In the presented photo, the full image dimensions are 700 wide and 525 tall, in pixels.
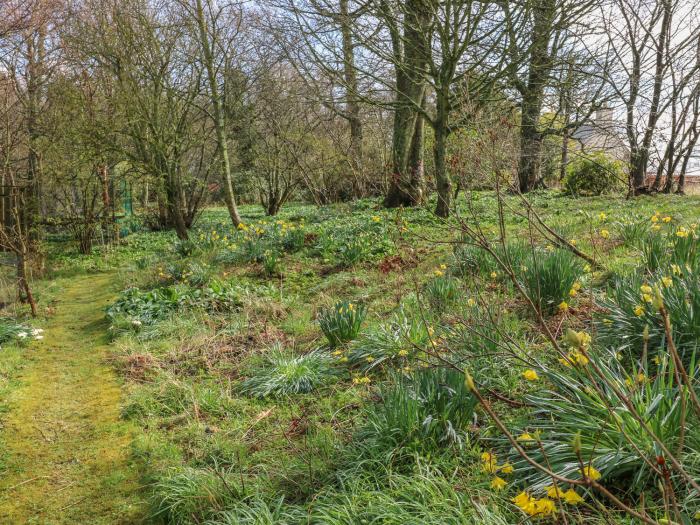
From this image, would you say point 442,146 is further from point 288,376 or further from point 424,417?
point 424,417

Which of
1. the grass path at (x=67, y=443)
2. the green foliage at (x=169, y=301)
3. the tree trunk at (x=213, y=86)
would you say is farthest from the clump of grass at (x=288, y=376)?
the tree trunk at (x=213, y=86)

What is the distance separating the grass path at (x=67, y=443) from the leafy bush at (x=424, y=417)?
5.13ft

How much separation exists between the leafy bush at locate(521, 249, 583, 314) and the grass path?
345 centimetres

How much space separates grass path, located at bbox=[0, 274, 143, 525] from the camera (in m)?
2.97

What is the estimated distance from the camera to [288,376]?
13.4 ft

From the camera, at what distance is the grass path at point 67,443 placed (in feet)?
9.76

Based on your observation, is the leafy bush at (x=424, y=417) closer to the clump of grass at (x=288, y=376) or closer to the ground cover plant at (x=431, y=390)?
the ground cover plant at (x=431, y=390)

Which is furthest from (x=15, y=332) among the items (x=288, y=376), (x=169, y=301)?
(x=288, y=376)

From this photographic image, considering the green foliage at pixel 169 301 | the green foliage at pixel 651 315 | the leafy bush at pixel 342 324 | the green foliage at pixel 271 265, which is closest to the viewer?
the green foliage at pixel 651 315

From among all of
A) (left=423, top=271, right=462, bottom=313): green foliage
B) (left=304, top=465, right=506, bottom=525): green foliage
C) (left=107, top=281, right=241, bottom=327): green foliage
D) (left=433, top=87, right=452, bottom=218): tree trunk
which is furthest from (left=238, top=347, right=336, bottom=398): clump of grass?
(left=433, top=87, right=452, bottom=218): tree trunk

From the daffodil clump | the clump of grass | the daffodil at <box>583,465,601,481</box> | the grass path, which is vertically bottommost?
the grass path

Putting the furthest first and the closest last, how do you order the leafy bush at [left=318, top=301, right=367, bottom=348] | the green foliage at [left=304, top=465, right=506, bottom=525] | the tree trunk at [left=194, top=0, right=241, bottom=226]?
the tree trunk at [left=194, top=0, right=241, bottom=226], the leafy bush at [left=318, top=301, right=367, bottom=348], the green foliage at [left=304, top=465, right=506, bottom=525]

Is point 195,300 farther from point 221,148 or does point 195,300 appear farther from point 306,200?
point 306,200

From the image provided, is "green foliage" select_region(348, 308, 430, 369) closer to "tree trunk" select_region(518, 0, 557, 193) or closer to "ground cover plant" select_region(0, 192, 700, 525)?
"ground cover plant" select_region(0, 192, 700, 525)
